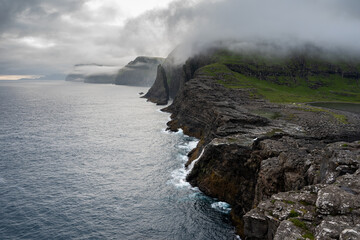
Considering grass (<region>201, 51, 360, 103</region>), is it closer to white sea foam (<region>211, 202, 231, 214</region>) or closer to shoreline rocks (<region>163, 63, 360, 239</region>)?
shoreline rocks (<region>163, 63, 360, 239</region>)

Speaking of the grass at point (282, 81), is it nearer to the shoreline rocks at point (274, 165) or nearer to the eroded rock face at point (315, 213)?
the shoreline rocks at point (274, 165)

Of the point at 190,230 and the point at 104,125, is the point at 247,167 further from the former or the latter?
the point at 104,125

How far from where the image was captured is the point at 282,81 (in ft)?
543

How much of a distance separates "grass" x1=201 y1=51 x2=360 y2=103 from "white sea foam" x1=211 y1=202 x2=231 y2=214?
91134 millimetres

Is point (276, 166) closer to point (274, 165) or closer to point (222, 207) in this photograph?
point (274, 165)

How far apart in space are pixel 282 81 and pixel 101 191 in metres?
150

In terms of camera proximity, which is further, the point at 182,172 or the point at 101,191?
the point at 182,172

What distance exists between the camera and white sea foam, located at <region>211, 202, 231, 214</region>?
42044 mm

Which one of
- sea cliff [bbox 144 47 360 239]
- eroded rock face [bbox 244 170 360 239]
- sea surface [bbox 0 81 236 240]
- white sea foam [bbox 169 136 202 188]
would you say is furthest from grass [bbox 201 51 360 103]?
eroded rock face [bbox 244 170 360 239]

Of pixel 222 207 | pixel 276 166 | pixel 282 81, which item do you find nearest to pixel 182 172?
pixel 222 207

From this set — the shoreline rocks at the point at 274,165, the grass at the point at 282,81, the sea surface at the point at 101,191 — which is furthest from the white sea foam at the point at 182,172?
the grass at the point at 282,81

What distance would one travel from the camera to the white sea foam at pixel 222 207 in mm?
42044

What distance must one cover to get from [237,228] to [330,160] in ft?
59.9

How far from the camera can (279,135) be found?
50.5m
